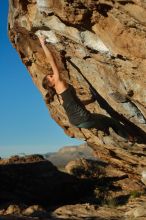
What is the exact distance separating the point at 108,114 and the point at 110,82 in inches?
52.6

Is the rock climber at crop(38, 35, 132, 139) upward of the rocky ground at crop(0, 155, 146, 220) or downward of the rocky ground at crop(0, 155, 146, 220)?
upward

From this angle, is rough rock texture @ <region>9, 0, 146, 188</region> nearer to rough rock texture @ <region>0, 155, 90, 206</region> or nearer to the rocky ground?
the rocky ground

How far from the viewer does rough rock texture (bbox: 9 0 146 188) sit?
8.20 m

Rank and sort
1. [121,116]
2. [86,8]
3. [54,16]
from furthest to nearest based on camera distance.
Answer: [121,116]
[54,16]
[86,8]

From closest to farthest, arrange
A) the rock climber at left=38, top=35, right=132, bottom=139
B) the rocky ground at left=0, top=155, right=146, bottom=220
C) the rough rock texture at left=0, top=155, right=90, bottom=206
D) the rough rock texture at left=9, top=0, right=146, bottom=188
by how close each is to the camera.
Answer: the rough rock texture at left=9, top=0, right=146, bottom=188 → the rock climber at left=38, top=35, right=132, bottom=139 → the rocky ground at left=0, top=155, right=146, bottom=220 → the rough rock texture at left=0, top=155, right=90, bottom=206

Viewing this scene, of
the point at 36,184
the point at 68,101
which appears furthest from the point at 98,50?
the point at 36,184

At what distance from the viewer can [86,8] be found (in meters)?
8.39

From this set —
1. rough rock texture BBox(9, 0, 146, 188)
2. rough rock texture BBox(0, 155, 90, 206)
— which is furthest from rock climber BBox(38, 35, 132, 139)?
rough rock texture BBox(0, 155, 90, 206)

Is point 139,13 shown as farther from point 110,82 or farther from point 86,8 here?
point 110,82

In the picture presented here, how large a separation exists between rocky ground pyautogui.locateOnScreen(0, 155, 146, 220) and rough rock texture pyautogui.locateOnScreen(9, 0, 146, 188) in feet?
13.0

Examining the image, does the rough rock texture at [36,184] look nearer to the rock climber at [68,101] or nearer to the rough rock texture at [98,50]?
the rough rock texture at [98,50]

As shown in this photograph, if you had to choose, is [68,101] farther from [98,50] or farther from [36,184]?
[36,184]

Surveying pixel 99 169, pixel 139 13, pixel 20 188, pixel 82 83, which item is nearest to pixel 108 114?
pixel 82 83

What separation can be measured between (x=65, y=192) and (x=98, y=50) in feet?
47.2
